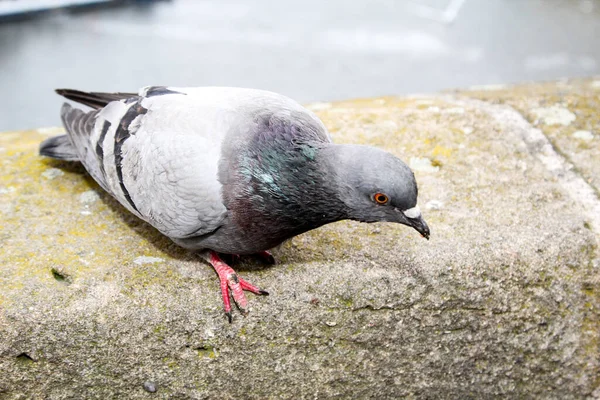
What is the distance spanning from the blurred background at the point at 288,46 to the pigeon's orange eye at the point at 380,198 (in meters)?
2.39

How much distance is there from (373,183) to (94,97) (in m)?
1.93

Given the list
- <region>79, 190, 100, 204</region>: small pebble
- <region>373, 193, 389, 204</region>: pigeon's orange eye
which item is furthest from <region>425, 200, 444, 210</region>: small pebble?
<region>79, 190, 100, 204</region>: small pebble

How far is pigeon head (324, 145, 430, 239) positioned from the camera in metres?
2.43

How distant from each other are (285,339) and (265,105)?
3.87ft

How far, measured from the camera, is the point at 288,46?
15.4 feet

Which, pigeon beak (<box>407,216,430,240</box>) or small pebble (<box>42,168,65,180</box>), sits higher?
pigeon beak (<box>407,216,430,240</box>)

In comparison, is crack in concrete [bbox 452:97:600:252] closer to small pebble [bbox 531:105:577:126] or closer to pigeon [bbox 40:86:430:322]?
small pebble [bbox 531:105:577:126]

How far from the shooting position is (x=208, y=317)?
9.22 feet

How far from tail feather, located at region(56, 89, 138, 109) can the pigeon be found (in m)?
0.19

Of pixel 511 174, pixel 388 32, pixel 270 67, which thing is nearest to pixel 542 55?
pixel 388 32

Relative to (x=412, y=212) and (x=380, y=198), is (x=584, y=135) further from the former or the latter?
(x=380, y=198)

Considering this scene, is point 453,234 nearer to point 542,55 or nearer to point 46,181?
point 46,181

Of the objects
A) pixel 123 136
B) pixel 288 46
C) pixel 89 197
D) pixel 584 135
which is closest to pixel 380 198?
pixel 123 136

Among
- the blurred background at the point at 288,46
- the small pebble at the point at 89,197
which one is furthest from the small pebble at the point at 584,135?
the small pebble at the point at 89,197
